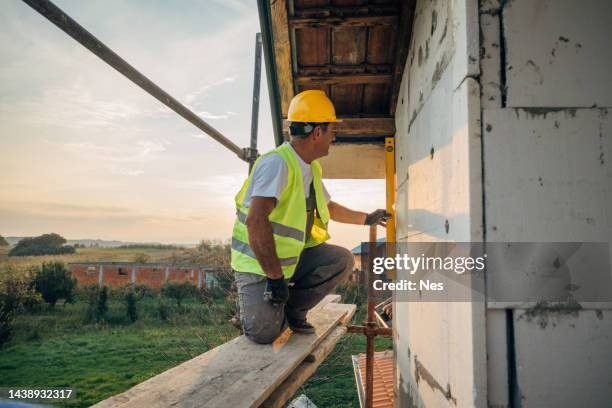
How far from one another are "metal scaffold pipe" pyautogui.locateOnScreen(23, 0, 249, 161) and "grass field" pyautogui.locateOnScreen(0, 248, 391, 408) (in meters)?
14.8

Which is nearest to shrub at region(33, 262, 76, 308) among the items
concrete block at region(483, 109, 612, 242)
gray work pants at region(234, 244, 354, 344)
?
gray work pants at region(234, 244, 354, 344)

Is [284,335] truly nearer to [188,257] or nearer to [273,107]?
[273,107]

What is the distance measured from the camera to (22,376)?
81.7ft

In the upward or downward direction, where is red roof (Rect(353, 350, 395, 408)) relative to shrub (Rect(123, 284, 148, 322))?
upward

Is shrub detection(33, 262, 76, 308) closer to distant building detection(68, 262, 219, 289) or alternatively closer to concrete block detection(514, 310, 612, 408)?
distant building detection(68, 262, 219, 289)

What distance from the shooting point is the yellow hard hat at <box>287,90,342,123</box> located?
3.19 m

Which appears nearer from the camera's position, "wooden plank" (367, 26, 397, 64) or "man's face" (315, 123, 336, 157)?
"man's face" (315, 123, 336, 157)

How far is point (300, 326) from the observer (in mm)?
3320

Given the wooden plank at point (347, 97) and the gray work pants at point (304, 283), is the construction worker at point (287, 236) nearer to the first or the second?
the gray work pants at point (304, 283)

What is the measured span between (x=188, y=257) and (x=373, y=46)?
155ft

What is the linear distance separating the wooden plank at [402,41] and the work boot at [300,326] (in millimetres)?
2470

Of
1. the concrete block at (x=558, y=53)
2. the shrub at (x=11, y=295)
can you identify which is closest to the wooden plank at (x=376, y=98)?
the concrete block at (x=558, y=53)

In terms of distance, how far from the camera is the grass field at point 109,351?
66.5 feet

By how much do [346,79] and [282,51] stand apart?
0.73 m
